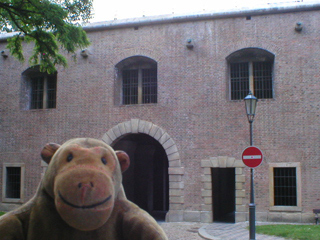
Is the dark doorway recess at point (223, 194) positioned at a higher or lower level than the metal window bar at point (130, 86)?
lower

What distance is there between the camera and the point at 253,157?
10.3 m

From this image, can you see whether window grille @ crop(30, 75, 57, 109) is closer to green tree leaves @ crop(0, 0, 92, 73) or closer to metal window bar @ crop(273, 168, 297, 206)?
green tree leaves @ crop(0, 0, 92, 73)

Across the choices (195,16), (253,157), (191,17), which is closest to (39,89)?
(191,17)

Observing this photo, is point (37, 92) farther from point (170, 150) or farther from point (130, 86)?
point (170, 150)

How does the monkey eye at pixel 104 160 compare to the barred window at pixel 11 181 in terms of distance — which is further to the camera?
the barred window at pixel 11 181

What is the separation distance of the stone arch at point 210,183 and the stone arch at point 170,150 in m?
0.92

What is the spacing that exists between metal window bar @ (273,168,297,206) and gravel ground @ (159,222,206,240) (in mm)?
3201

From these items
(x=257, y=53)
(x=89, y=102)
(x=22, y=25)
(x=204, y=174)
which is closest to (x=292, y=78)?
(x=257, y=53)

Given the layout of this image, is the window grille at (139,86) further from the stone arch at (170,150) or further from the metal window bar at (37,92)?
the metal window bar at (37,92)

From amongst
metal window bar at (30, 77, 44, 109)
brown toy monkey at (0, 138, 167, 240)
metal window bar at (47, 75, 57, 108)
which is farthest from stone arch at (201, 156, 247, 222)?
brown toy monkey at (0, 138, 167, 240)

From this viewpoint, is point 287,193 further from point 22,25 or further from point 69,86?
point 22,25

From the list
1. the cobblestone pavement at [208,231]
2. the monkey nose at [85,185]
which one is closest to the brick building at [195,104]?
the cobblestone pavement at [208,231]

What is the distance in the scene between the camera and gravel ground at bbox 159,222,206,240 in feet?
39.9

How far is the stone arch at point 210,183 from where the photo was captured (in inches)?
593
